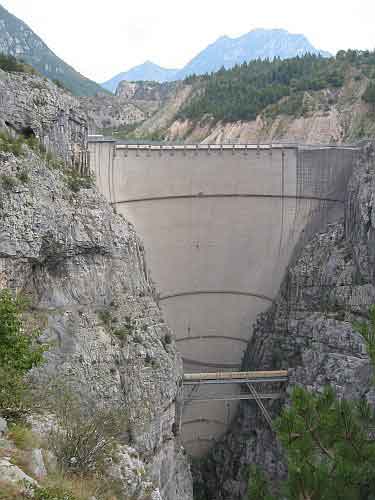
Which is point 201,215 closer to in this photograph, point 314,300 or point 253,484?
point 314,300

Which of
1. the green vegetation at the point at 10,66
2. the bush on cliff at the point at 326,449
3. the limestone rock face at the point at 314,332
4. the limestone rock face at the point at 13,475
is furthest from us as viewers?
the limestone rock face at the point at 314,332

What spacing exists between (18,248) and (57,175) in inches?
177

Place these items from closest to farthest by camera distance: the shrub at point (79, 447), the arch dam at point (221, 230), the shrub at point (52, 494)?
the shrub at point (52, 494)
the shrub at point (79, 447)
the arch dam at point (221, 230)

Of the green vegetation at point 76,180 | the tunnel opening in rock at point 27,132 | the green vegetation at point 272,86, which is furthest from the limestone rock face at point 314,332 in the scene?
the green vegetation at point 272,86

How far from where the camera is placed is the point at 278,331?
Answer: 1161 inches

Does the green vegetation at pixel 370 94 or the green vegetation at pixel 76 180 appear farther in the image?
the green vegetation at pixel 370 94

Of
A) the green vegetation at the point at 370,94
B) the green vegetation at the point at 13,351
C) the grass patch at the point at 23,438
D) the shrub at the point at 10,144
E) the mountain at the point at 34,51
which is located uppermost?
the mountain at the point at 34,51

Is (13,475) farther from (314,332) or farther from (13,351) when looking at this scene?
(314,332)

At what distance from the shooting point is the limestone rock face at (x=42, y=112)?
2102cm

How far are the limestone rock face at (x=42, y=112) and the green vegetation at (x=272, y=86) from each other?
29.1m

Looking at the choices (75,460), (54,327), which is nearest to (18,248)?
(54,327)

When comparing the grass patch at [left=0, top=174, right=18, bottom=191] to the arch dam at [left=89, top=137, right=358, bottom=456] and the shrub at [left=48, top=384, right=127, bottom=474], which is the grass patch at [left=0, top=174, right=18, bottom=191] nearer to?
the shrub at [left=48, top=384, right=127, bottom=474]

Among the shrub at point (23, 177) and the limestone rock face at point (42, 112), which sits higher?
the limestone rock face at point (42, 112)

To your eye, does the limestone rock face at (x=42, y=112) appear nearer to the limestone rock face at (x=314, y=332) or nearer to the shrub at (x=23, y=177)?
the shrub at (x=23, y=177)
